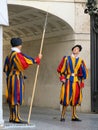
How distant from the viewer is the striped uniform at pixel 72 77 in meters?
11.3

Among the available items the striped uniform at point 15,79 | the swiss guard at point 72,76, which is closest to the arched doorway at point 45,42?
the swiss guard at point 72,76

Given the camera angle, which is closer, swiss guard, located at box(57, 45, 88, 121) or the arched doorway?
swiss guard, located at box(57, 45, 88, 121)

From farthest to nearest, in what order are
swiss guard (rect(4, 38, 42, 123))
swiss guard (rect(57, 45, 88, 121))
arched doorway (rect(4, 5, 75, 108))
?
arched doorway (rect(4, 5, 75, 108)) < swiss guard (rect(57, 45, 88, 121)) < swiss guard (rect(4, 38, 42, 123))

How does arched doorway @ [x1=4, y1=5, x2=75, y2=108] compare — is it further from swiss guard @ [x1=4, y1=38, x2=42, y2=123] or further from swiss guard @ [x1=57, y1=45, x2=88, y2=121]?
swiss guard @ [x1=4, y1=38, x2=42, y2=123]

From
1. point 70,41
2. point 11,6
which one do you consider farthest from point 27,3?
point 70,41

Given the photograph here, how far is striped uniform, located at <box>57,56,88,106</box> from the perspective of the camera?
1133cm

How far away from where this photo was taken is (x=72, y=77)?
1136cm

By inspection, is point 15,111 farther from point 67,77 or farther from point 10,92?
point 67,77

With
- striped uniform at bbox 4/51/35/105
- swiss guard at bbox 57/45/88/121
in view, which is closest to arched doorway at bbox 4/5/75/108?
swiss guard at bbox 57/45/88/121

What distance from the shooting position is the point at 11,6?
13.5 m

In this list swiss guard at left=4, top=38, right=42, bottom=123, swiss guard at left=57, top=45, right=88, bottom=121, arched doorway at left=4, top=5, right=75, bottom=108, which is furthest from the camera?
arched doorway at left=4, top=5, right=75, bottom=108

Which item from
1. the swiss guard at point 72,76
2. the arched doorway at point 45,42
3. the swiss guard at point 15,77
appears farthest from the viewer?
the arched doorway at point 45,42

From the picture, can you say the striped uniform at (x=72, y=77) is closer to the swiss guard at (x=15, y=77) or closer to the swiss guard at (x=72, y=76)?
the swiss guard at (x=72, y=76)

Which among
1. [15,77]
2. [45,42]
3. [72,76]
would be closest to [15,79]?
[15,77]
